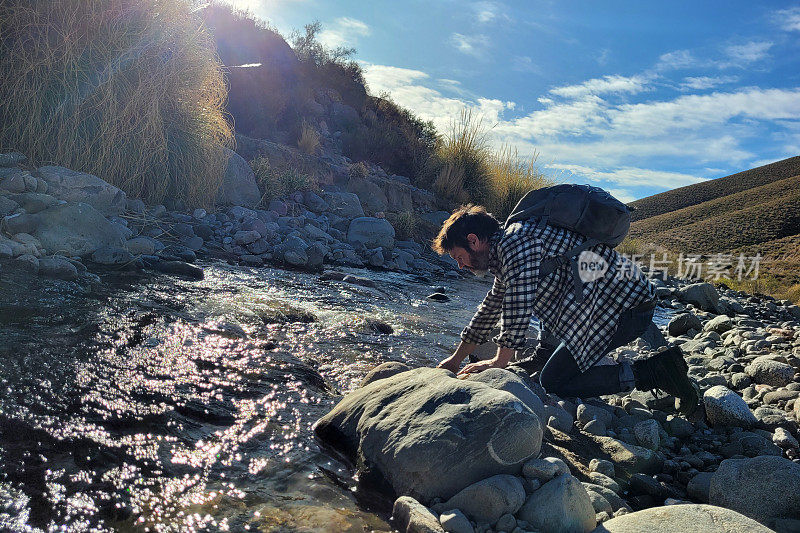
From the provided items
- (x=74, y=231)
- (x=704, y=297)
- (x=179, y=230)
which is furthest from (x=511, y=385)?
(x=704, y=297)

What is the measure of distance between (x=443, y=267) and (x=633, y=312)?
7.20 meters

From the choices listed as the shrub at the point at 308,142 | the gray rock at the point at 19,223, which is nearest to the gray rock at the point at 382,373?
the gray rock at the point at 19,223

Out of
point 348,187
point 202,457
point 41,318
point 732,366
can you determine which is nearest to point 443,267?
point 348,187

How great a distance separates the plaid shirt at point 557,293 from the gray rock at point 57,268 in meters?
3.35

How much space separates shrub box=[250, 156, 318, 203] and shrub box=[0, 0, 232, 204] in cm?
146

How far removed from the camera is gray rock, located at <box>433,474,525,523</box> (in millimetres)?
1986

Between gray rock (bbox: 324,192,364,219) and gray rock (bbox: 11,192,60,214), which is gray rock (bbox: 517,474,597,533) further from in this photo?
gray rock (bbox: 324,192,364,219)

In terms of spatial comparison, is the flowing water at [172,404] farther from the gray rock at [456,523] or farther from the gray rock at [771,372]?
the gray rock at [771,372]

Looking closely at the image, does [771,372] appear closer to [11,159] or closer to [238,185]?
[11,159]

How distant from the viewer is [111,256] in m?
5.21

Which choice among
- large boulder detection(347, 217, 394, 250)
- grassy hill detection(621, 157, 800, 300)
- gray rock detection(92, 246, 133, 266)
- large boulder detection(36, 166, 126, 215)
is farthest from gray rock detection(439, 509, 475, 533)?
grassy hill detection(621, 157, 800, 300)

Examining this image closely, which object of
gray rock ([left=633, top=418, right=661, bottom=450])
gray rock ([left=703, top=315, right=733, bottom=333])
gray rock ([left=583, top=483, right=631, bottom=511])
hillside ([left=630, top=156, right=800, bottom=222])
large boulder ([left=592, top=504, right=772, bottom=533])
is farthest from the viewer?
hillside ([left=630, top=156, right=800, bottom=222])

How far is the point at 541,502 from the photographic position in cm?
198

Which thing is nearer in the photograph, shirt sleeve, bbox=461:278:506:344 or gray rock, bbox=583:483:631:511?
gray rock, bbox=583:483:631:511
